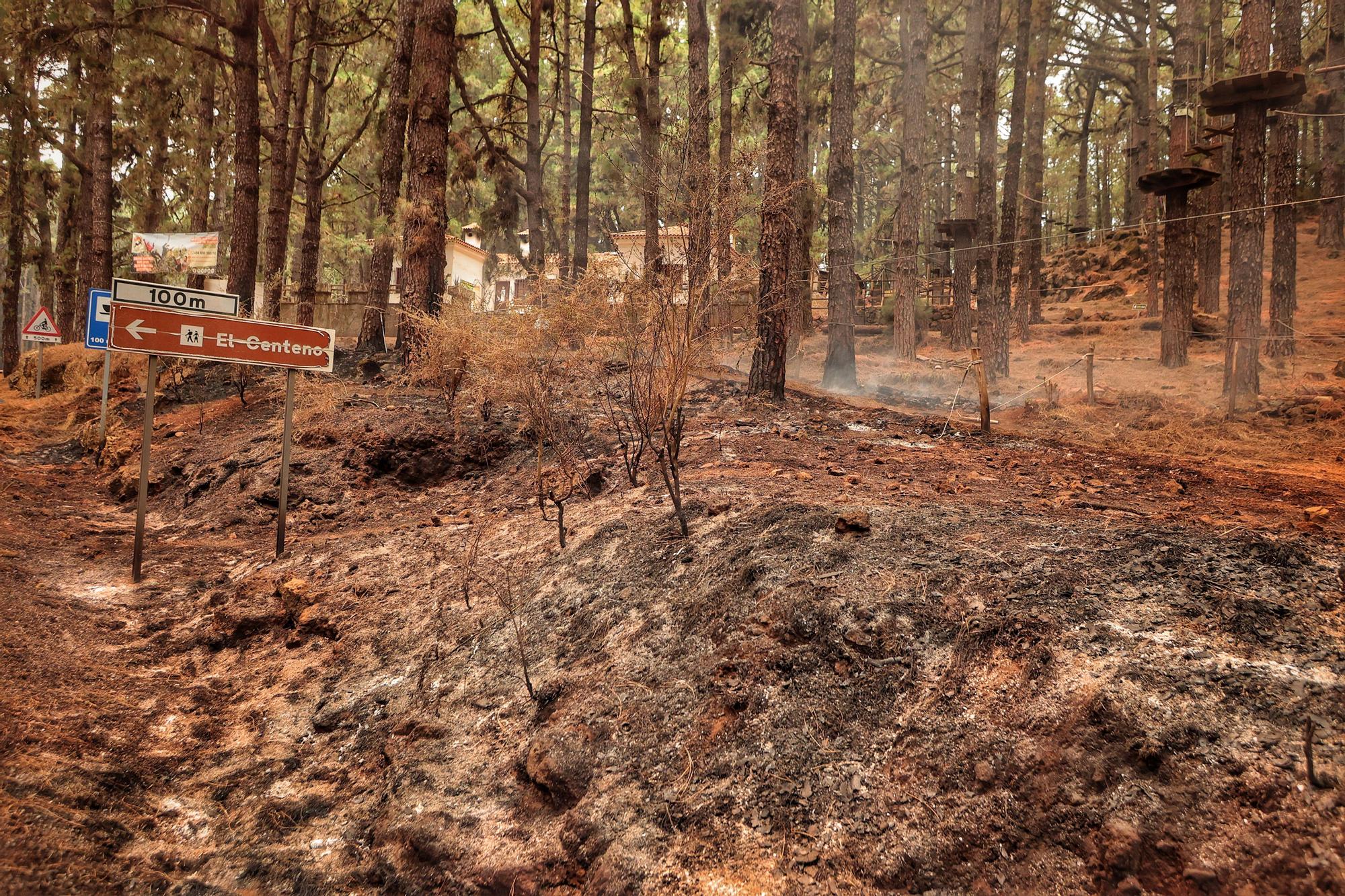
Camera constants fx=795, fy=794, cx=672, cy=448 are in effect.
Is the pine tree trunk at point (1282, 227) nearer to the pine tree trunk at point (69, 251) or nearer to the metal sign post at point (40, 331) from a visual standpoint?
the metal sign post at point (40, 331)

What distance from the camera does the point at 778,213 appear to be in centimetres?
987

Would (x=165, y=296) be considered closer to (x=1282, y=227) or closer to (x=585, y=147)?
(x=585, y=147)

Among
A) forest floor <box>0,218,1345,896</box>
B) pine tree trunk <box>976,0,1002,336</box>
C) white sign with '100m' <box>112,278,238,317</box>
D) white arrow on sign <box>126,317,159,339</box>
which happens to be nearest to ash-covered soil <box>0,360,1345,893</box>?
forest floor <box>0,218,1345,896</box>

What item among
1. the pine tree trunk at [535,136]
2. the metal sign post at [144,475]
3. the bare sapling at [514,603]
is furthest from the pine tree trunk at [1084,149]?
the metal sign post at [144,475]

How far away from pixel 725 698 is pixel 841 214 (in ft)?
42.3

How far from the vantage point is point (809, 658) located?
3.61 metres

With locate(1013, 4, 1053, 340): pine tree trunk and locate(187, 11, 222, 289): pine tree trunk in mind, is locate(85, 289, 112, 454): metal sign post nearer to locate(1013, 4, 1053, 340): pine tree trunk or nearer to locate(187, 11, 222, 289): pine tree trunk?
locate(187, 11, 222, 289): pine tree trunk

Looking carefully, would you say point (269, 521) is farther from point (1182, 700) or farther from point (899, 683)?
point (1182, 700)

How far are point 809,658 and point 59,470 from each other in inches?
456

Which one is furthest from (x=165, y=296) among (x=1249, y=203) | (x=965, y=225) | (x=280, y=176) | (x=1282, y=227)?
(x=1282, y=227)

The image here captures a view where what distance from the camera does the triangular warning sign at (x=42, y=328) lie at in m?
17.1

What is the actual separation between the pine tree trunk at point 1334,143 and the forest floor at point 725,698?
21.9 meters

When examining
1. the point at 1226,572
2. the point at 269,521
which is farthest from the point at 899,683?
the point at 269,521

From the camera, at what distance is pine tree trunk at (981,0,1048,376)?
16.6 metres
